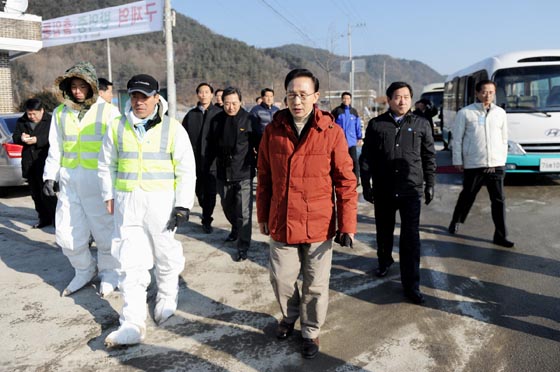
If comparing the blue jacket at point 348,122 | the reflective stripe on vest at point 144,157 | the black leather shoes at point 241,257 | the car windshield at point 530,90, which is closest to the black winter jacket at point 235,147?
the black leather shoes at point 241,257

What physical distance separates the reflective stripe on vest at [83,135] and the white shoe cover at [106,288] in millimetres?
1112

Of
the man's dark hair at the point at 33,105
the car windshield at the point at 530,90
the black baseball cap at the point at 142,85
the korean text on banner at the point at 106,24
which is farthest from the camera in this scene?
the korean text on banner at the point at 106,24

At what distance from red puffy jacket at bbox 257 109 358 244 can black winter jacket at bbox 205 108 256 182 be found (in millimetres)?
2156

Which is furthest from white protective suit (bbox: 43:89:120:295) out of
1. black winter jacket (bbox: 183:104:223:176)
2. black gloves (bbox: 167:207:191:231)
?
black winter jacket (bbox: 183:104:223:176)

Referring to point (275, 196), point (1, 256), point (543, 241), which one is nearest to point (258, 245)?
point (275, 196)

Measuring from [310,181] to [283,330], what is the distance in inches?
46.1

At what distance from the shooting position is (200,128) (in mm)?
6375

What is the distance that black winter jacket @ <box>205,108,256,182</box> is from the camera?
5398 millimetres

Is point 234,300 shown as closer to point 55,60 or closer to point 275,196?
point 275,196

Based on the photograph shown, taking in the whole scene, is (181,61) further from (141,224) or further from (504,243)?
(141,224)

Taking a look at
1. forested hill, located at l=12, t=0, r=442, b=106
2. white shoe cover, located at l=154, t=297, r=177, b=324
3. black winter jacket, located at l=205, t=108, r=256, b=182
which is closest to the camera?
white shoe cover, located at l=154, t=297, r=177, b=324

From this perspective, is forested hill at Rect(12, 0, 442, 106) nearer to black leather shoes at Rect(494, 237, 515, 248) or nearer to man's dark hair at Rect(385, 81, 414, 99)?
black leather shoes at Rect(494, 237, 515, 248)

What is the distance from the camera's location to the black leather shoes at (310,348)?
125 inches

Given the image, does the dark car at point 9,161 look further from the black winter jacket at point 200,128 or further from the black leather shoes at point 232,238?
the black leather shoes at point 232,238
